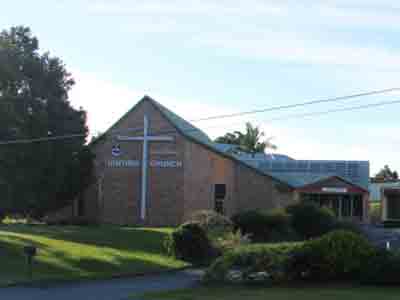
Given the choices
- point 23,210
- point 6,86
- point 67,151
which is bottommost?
point 23,210

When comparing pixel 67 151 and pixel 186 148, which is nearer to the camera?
pixel 67 151

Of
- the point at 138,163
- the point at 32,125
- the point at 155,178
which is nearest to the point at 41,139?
the point at 32,125

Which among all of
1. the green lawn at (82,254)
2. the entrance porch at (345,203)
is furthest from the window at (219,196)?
the green lawn at (82,254)

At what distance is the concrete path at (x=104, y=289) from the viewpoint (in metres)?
19.0

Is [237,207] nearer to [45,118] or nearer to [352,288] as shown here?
[45,118]

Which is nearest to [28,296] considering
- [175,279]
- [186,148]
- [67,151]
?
[175,279]

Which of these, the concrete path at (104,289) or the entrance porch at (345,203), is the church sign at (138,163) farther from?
the concrete path at (104,289)

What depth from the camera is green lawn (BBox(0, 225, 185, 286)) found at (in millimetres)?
23844

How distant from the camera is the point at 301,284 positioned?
69.6 ft

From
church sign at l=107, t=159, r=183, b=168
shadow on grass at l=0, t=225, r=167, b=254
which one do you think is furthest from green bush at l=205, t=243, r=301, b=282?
church sign at l=107, t=159, r=183, b=168

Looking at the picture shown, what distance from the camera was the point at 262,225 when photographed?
125ft

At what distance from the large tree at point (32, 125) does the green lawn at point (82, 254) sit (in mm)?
2005

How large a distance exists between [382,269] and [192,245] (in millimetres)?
10935

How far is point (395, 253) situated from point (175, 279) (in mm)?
7510
